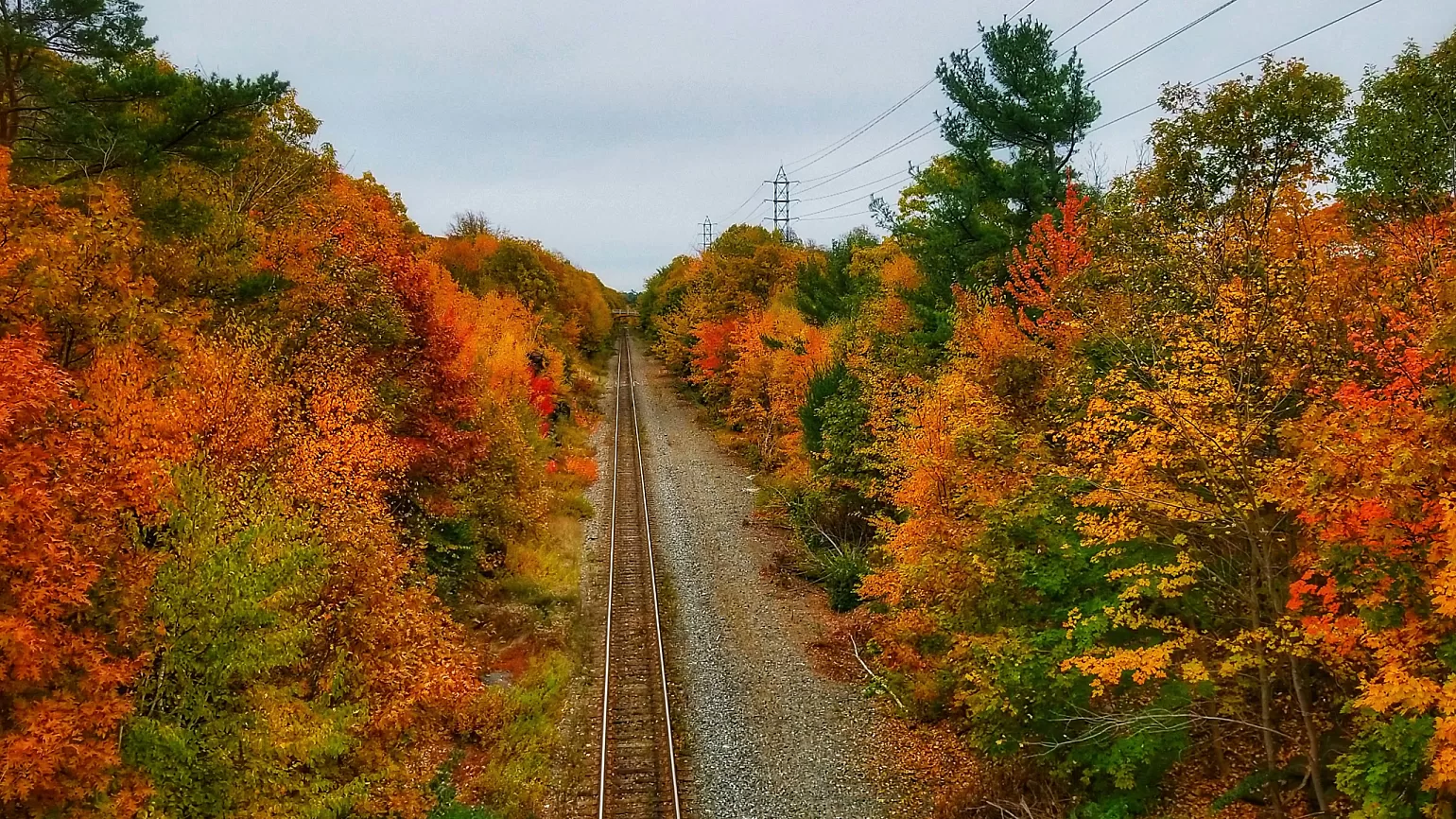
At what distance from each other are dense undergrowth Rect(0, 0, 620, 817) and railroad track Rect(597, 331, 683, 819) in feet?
4.73

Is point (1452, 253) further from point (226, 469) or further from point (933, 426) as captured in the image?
point (226, 469)

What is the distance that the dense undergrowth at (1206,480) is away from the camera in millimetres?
8516

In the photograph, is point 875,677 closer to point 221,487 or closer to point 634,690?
point 634,690

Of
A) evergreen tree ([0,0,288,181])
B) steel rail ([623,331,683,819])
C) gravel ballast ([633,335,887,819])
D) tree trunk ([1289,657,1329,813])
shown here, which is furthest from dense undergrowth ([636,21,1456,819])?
evergreen tree ([0,0,288,181])

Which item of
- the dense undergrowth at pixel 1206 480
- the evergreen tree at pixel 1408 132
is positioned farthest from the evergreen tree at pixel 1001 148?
the evergreen tree at pixel 1408 132

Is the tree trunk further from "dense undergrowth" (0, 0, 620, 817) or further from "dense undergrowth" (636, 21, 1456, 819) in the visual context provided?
"dense undergrowth" (0, 0, 620, 817)

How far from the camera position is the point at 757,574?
26.6 m

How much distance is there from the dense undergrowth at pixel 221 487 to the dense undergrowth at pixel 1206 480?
9.59 m

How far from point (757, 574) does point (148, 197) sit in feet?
62.6

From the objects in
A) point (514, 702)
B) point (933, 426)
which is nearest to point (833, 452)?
point (933, 426)

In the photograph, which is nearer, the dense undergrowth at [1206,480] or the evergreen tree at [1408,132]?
the dense undergrowth at [1206,480]

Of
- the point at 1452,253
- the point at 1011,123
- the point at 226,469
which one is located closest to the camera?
the point at 1452,253

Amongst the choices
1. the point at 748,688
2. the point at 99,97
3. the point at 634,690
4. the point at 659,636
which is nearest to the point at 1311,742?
the point at 748,688

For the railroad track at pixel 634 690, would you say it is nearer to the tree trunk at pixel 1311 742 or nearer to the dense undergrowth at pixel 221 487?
the dense undergrowth at pixel 221 487
